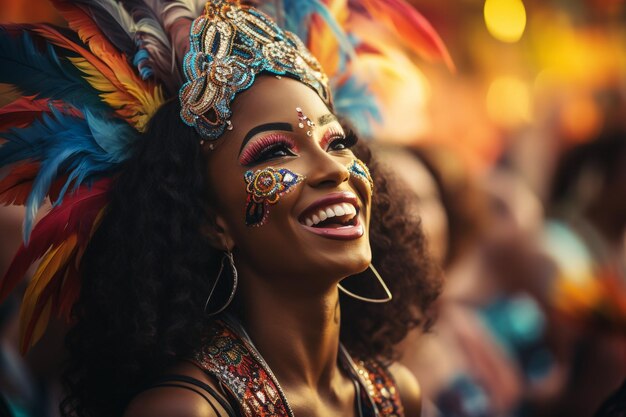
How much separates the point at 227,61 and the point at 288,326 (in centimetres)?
71

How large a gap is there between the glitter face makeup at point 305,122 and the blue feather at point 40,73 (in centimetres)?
53

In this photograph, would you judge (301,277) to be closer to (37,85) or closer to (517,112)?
(37,85)

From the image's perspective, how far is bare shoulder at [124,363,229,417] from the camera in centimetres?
212

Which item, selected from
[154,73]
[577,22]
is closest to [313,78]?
[154,73]

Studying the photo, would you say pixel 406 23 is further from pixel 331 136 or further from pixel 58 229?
pixel 58 229

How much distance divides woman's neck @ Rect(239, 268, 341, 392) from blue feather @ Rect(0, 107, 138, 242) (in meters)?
0.51

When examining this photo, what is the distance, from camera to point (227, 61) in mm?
2359

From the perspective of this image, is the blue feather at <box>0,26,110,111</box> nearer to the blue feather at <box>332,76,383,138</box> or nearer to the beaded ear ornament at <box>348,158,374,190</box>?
the beaded ear ornament at <box>348,158,374,190</box>

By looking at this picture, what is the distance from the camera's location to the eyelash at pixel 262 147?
229 cm

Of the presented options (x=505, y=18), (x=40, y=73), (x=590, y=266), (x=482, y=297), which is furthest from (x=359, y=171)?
(x=505, y=18)

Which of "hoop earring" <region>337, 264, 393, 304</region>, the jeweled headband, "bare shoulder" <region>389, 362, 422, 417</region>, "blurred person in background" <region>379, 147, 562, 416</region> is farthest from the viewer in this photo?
Answer: "blurred person in background" <region>379, 147, 562, 416</region>

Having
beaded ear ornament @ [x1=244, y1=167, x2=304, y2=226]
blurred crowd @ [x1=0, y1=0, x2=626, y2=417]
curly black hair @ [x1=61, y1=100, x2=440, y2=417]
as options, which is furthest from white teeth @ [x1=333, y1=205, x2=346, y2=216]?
blurred crowd @ [x1=0, y1=0, x2=626, y2=417]

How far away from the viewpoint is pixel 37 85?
2293mm

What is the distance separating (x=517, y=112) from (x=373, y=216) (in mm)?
4327
